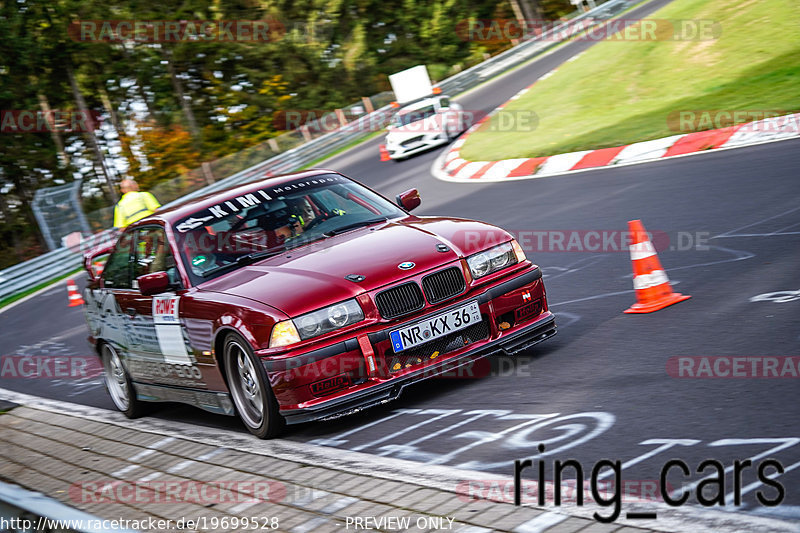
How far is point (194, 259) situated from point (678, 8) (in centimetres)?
2025

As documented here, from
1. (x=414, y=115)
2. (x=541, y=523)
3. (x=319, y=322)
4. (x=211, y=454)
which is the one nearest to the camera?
(x=541, y=523)

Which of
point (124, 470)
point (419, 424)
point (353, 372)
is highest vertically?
point (353, 372)

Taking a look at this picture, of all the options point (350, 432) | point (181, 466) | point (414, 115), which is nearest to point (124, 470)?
point (181, 466)

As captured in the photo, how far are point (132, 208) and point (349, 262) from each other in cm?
729

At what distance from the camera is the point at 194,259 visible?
6.96 meters

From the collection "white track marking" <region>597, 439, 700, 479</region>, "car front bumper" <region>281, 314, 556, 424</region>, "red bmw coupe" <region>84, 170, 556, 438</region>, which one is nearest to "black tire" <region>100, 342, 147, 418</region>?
"red bmw coupe" <region>84, 170, 556, 438</region>

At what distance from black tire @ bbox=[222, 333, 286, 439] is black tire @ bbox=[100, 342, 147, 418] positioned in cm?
200

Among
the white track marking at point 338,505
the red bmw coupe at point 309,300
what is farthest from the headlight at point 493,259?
the white track marking at point 338,505

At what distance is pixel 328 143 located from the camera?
1377 inches

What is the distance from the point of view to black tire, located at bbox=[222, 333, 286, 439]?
600 centimetres

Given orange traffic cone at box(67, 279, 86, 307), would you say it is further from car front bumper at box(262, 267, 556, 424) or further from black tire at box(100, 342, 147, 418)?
car front bumper at box(262, 267, 556, 424)

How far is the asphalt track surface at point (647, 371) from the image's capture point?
452cm

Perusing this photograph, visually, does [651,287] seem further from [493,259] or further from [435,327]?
[435,327]

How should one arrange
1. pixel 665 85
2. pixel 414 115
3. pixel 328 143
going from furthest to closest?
pixel 328 143 < pixel 414 115 < pixel 665 85
